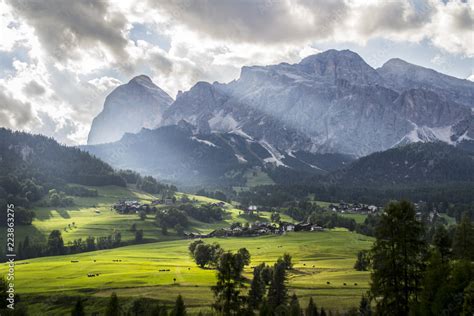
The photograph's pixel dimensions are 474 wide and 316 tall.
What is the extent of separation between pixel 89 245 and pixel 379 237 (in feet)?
601

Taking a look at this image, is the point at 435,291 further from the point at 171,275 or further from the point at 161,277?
the point at 171,275

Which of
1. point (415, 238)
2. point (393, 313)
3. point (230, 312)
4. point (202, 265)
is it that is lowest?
point (202, 265)

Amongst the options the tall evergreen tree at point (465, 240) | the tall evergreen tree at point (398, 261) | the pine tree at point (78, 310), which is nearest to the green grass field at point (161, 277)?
the pine tree at point (78, 310)

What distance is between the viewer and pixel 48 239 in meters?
190

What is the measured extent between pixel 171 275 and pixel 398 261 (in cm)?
9671

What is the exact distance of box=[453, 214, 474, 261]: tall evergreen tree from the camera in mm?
62072

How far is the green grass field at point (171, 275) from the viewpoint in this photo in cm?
9812

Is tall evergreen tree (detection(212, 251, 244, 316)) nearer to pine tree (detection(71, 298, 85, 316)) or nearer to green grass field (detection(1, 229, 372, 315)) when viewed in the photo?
green grass field (detection(1, 229, 372, 315))

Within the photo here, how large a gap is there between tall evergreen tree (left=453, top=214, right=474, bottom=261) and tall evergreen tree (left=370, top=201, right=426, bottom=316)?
103 feet

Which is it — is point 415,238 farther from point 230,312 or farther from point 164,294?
point 164,294

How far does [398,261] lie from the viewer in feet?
118

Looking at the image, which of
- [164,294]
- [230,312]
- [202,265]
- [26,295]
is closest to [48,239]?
[202,265]

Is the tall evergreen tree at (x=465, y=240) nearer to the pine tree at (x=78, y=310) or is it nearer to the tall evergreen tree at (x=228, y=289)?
the tall evergreen tree at (x=228, y=289)

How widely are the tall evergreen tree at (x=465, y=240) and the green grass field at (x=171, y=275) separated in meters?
30.7
